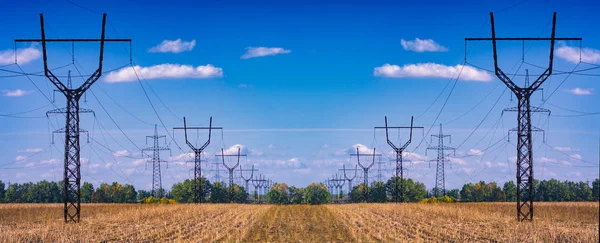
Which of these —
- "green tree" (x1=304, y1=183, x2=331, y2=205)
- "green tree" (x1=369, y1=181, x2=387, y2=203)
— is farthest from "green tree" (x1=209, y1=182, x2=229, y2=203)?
"green tree" (x1=369, y1=181, x2=387, y2=203)

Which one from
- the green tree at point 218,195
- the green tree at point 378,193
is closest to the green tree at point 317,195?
the green tree at point 378,193

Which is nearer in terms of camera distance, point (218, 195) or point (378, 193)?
point (218, 195)

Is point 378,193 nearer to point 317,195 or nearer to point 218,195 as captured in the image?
point 317,195

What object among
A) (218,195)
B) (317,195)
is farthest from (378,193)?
(218,195)

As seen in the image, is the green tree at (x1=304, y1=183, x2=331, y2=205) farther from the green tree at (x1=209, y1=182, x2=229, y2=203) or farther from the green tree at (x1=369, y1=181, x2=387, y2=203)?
the green tree at (x1=209, y1=182, x2=229, y2=203)

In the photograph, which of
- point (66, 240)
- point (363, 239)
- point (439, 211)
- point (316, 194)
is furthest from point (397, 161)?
point (316, 194)

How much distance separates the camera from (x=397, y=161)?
8162cm

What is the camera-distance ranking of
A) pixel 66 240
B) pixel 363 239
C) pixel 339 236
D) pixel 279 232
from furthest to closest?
pixel 279 232 → pixel 339 236 → pixel 363 239 → pixel 66 240

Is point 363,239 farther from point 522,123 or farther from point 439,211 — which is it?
point 439,211

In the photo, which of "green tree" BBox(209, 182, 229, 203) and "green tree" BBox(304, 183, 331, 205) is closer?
"green tree" BBox(209, 182, 229, 203)

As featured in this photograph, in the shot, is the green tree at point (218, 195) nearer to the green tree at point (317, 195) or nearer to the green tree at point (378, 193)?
the green tree at point (317, 195)

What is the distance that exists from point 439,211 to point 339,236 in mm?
21459

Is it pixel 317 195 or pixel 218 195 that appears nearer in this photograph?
pixel 218 195

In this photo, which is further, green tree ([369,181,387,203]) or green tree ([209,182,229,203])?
green tree ([369,181,387,203])
